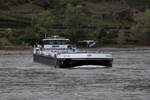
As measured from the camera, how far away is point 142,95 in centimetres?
4684

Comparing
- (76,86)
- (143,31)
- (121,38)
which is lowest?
(121,38)

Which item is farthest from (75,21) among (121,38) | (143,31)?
(143,31)

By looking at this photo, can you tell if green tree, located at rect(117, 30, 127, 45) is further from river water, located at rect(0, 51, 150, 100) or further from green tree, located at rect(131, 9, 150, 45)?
river water, located at rect(0, 51, 150, 100)

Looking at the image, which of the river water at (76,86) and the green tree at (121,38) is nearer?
the river water at (76,86)

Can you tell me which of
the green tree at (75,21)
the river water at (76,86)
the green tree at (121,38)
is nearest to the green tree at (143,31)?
the green tree at (121,38)

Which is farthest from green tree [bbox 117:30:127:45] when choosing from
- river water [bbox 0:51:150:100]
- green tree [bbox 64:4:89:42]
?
river water [bbox 0:51:150:100]

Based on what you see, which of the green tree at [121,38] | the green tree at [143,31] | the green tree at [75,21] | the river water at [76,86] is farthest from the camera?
the green tree at [75,21]

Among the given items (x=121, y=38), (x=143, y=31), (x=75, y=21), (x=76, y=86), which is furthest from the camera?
(x=75, y=21)

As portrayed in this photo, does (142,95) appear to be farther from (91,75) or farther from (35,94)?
(91,75)

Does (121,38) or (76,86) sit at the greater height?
(76,86)

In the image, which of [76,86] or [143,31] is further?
[143,31]

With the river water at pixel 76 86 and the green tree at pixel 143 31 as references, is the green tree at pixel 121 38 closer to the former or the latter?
the green tree at pixel 143 31

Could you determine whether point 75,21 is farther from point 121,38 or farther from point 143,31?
point 143,31

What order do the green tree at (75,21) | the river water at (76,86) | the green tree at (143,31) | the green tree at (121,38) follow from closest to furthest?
the river water at (76,86)
the green tree at (121,38)
the green tree at (143,31)
the green tree at (75,21)
